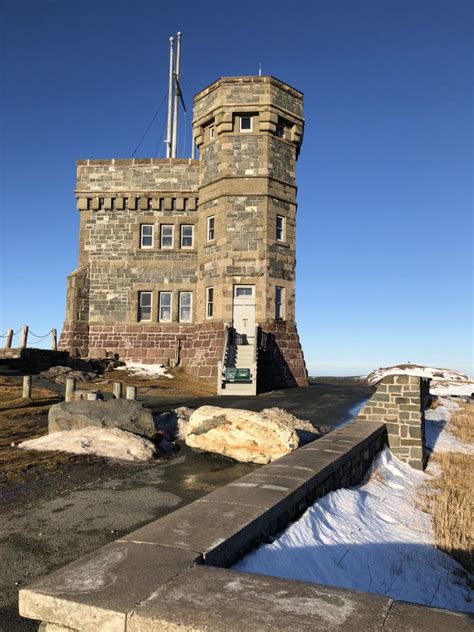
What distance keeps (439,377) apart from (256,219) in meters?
15.3

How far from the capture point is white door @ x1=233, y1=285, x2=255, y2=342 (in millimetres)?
22156

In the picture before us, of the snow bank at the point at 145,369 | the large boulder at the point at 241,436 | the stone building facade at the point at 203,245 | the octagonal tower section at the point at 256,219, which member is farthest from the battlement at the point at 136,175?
the large boulder at the point at 241,436

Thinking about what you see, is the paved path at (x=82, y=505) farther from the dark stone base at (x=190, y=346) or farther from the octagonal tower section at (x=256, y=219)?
the octagonal tower section at (x=256, y=219)

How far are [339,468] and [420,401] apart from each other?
438 centimetres

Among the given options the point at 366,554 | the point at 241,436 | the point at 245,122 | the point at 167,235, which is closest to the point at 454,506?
the point at 366,554

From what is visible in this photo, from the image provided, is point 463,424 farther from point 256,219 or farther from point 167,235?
point 167,235

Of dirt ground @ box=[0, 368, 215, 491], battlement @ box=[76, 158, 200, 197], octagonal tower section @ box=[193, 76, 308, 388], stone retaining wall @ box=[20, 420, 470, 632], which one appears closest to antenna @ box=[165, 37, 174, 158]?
battlement @ box=[76, 158, 200, 197]

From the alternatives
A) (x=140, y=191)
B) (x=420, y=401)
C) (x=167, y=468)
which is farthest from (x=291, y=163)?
(x=167, y=468)

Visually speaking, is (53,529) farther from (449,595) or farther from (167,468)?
(449,595)

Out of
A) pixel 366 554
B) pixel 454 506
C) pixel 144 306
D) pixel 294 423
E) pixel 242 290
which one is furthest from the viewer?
pixel 144 306

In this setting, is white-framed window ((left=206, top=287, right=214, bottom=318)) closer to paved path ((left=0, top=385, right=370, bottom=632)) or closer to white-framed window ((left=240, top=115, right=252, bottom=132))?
white-framed window ((left=240, top=115, right=252, bottom=132))

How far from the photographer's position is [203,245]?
23703 mm

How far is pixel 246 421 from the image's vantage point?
9117mm

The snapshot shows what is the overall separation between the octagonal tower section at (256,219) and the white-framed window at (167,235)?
10.4ft
